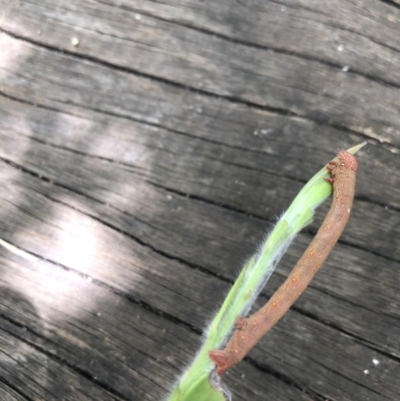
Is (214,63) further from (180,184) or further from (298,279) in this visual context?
(298,279)

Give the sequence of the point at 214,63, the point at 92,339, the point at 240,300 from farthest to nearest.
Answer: the point at 214,63 < the point at 92,339 < the point at 240,300

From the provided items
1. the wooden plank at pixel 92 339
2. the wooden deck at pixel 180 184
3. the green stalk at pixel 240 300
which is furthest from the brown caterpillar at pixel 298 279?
the wooden plank at pixel 92 339

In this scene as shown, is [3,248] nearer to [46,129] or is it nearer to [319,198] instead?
[46,129]

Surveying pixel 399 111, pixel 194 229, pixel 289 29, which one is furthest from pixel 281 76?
pixel 194 229

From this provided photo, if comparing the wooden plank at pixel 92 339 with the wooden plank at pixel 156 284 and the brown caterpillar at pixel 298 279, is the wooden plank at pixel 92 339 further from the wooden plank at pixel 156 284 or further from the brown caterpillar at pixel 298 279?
the brown caterpillar at pixel 298 279

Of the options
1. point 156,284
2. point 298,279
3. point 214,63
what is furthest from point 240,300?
point 214,63

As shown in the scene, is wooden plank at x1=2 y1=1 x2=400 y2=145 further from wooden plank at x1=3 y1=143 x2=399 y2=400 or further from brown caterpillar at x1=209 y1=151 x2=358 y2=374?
brown caterpillar at x1=209 y1=151 x2=358 y2=374
